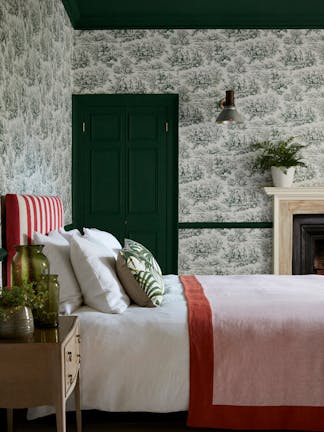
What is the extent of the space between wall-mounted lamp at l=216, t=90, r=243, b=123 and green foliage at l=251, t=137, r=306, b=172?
0.46m

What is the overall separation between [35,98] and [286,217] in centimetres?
319

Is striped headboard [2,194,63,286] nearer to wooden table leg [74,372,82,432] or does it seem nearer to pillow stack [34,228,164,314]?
pillow stack [34,228,164,314]

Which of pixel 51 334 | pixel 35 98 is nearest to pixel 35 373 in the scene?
pixel 51 334

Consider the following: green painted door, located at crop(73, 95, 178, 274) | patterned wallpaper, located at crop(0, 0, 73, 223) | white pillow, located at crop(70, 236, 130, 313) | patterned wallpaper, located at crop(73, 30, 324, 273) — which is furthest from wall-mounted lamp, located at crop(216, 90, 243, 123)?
white pillow, located at crop(70, 236, 130, 313)

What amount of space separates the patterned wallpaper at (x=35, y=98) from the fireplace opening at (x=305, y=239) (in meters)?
2.48

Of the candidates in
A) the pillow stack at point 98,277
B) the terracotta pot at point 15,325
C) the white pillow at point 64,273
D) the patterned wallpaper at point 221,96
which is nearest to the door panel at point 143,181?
the patterned wallpaper at point 221,96

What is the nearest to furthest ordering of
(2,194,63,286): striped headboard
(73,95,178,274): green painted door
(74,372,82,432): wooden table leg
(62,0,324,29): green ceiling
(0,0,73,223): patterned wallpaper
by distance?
(74,372,82,432): wooden table leg → (2,194,63,286): striped headboard → (0,0,73,223): patterned wallpaper → (62,0,324,29): green ceiling → (73,95,178,274): green painted door

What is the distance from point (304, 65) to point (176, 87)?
4.66 feet

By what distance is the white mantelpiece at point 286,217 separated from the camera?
611 centimetres

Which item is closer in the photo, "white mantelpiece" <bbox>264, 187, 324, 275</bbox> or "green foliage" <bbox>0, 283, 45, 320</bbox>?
"green foliage" <bbox>0, 283, 45, 320</bbox>

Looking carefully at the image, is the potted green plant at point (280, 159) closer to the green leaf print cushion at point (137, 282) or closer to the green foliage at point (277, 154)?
the green foliage at point (277, 154)

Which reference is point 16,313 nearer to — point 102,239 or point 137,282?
point 137,282

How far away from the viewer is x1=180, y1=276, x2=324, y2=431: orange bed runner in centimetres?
279

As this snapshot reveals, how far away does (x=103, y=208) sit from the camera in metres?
6.26
